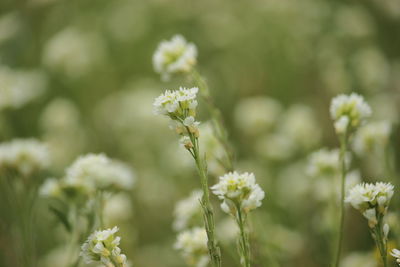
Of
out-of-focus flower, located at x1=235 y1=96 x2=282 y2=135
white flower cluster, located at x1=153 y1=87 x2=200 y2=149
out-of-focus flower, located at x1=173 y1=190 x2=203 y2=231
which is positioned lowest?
out-of-focus flower, located at x1=173 y1=190 x2=203 y2=231

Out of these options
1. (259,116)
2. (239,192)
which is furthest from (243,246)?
(259,116)

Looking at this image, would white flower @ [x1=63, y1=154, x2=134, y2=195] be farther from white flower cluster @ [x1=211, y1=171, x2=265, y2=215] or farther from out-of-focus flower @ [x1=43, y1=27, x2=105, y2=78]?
out-of-focus flower @ [x1=43, y1=27, x2=105, y2=78]

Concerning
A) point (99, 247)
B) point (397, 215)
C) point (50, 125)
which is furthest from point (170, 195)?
point (99, 247)

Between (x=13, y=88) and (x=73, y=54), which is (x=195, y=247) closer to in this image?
(x=13, y=88)

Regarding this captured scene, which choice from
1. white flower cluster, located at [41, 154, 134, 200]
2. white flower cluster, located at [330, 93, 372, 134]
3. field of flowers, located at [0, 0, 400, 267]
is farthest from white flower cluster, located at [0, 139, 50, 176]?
white flower cluster, located at [330, 93, 372, 134]

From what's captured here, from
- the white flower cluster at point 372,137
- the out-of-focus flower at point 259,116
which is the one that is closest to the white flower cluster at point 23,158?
the white flower cluster at point 372,137
